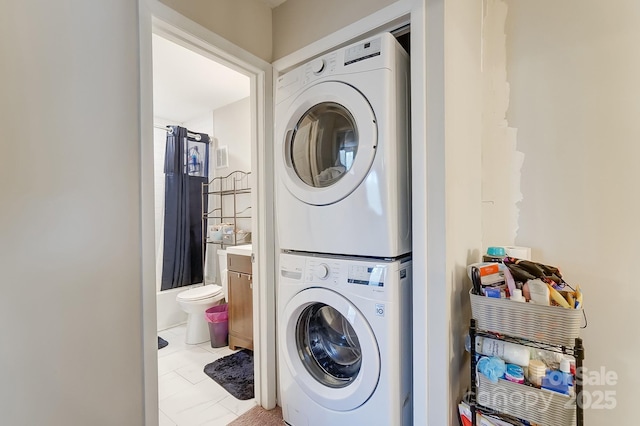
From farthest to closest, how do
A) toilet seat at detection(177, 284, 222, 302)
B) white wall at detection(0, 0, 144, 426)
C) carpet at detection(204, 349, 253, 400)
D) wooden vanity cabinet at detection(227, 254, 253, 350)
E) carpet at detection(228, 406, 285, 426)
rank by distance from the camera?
toilet seat at detection(177, 284, 222, 302) < wooden vanity cabinet at detection(227, 254, 253, 350) < carpet at detection(204, 349, 253, 400) < carpet at detection(228, 406, 285, 426) < white wall at detection(0, 0, 144, 426)

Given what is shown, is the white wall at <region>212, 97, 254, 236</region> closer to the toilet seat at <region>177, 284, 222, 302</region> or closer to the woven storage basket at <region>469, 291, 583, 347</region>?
the toilet seat at <region>177, 284, 222, 302</region>

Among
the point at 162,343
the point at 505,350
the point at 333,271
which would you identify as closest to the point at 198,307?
the point at 162,343

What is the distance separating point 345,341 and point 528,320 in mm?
733

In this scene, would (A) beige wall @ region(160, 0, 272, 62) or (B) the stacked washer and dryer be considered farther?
(A) beige wall @ region(160, 0, 272, 62)

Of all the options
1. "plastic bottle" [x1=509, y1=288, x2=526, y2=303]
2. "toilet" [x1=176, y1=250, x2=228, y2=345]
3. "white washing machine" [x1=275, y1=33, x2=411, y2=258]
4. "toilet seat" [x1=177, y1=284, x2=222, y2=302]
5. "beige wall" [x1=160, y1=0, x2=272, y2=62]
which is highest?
"beige wall" [x1=160, y1=0, x2=272, y2=62]

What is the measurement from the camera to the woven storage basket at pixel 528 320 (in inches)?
34.9

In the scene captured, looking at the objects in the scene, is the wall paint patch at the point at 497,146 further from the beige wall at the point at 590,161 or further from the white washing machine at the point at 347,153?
the white washing machine at the point at 347,153

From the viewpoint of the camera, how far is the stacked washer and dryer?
1.07 m

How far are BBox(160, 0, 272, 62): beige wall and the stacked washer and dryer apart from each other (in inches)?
15.9

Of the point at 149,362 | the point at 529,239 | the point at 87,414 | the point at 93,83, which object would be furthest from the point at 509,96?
the point at 87,414

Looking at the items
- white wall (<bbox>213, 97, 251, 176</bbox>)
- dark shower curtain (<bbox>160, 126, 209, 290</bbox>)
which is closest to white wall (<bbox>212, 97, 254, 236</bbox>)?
white wall (<bbox>213, 97, 251, 176</bbox>)

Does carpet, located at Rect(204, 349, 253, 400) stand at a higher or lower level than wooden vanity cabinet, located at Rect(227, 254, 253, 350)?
lower

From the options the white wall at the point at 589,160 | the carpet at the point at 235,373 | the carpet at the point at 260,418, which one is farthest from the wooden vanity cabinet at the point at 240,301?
the white wall at the point at 589,160

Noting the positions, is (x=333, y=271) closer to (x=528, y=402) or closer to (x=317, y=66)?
(x=528, y=402)
